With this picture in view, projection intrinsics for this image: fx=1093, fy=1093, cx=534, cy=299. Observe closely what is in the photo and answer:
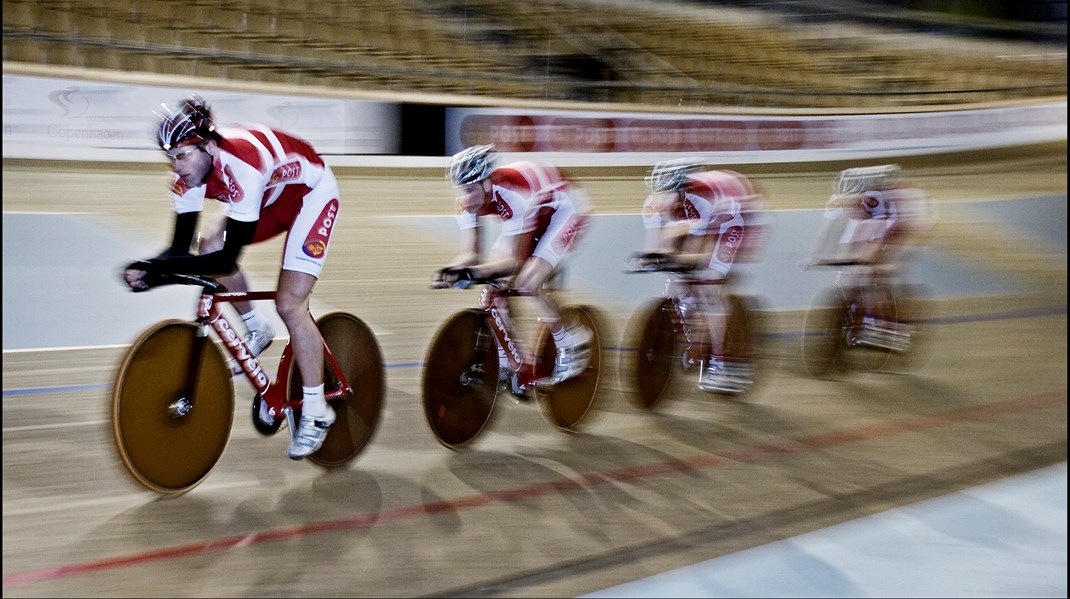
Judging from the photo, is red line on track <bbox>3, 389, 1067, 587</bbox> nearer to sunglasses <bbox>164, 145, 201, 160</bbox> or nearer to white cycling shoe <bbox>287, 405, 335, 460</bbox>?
white cycling shoe <bbox>287, 405, 335, 460</bbox>

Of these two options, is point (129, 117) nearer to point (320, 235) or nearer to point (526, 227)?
point (526, 227)

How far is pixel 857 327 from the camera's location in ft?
18.7

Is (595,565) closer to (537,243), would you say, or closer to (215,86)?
(537,243)

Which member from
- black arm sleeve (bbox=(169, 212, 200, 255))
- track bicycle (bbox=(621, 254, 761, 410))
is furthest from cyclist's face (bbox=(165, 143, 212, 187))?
track bicycle (bbox=(621, 254, 761, 410))

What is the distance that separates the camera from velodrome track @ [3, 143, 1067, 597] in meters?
3.11

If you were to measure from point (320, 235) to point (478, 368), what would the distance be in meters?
0.89

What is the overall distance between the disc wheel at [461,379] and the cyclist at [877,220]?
2.24 meters

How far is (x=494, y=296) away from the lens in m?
4.15

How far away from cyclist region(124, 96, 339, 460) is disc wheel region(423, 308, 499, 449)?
19.5 inches

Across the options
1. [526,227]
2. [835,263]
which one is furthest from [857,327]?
[526,227]

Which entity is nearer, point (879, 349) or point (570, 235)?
point (570, 235)

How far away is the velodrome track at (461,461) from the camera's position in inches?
122

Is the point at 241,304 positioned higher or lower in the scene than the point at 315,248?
lower

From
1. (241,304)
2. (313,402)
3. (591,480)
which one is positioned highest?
(241,304)
